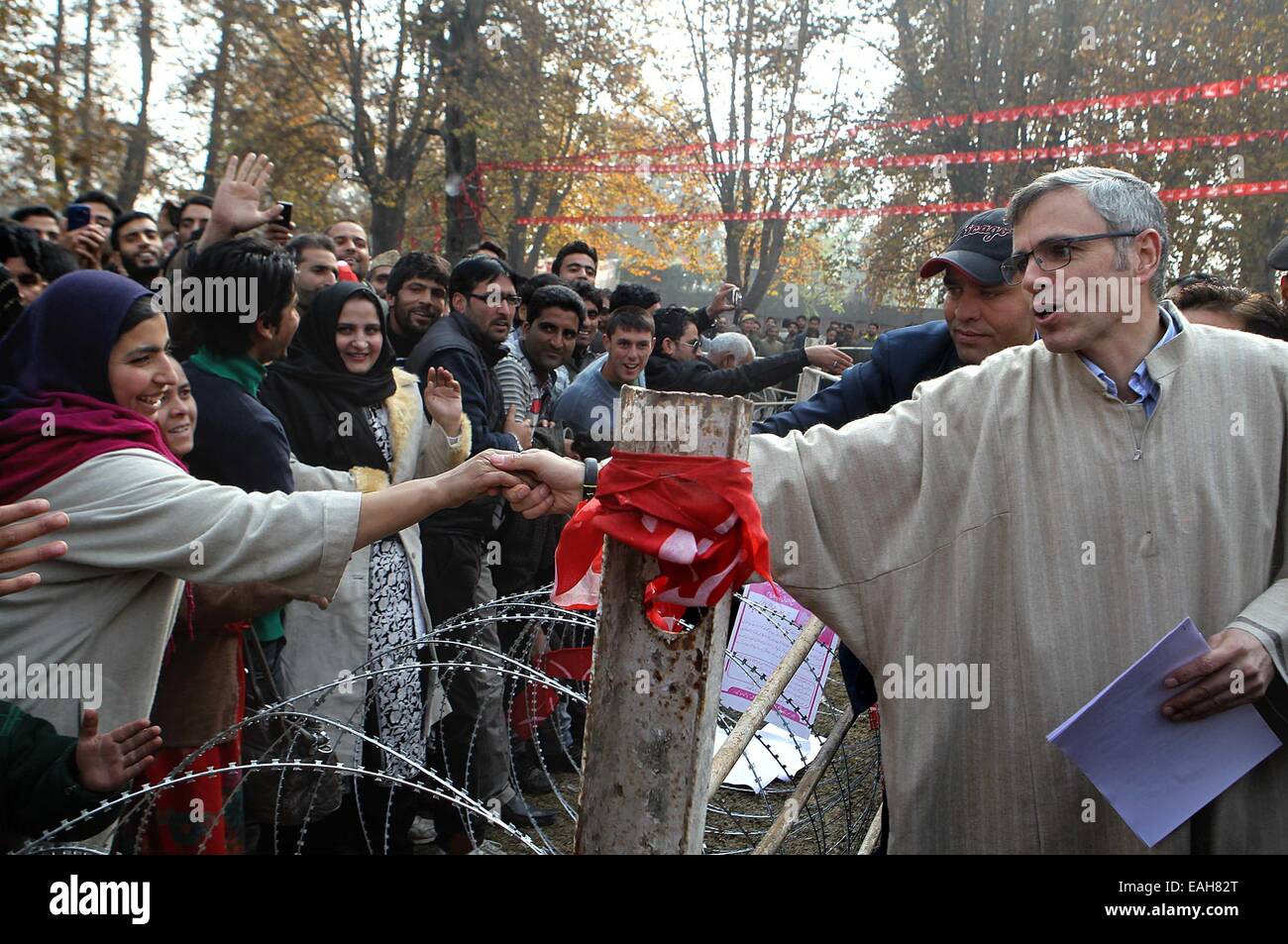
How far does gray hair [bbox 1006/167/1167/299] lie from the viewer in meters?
2.52

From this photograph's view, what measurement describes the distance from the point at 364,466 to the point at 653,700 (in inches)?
102

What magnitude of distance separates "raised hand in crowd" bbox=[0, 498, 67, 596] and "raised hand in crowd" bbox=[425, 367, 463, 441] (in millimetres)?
2125

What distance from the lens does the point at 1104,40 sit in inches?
832

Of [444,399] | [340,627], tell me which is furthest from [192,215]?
[340,627]

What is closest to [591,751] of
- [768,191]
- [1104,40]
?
[1104,40]

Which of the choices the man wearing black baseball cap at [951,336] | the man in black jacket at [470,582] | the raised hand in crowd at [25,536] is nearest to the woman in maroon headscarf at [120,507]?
the raised hand in crowd at [25,536]

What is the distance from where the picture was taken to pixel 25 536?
2.18m

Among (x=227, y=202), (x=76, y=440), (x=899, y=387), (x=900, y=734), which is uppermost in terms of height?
(x=227, y=202)

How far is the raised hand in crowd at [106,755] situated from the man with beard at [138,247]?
421 centimetres

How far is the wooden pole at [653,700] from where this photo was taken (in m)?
1.89

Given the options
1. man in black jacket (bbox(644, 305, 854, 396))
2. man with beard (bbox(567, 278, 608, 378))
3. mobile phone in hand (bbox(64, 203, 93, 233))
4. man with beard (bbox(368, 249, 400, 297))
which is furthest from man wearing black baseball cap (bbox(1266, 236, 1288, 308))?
mobile phone in hand (bbox(64, 203, 93, 233))

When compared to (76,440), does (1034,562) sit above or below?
below

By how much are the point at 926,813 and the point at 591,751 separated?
948mm
